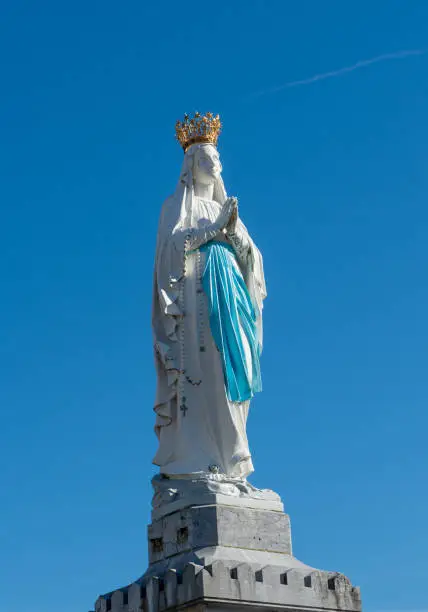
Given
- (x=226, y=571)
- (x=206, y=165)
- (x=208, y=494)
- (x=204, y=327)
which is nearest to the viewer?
(x=226, y=571)

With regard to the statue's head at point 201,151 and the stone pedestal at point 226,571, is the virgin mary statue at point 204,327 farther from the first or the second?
the stone pedestal at point 226,571

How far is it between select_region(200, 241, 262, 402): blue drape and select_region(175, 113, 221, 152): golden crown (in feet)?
6.15

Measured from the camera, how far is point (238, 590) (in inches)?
584

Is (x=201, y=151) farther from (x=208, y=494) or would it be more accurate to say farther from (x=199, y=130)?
(x=208, y=494)

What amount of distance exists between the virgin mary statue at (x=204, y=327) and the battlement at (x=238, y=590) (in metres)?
1.62

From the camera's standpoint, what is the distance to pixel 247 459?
16484 mm

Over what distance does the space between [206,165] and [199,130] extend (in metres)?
0.66

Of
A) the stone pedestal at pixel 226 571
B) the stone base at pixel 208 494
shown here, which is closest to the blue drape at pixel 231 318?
the stone base at pixel 208 494

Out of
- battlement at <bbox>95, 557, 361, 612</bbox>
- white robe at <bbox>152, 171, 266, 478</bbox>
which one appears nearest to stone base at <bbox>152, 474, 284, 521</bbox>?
white robe at <bbox>152, 171, 266, 478</bbox>

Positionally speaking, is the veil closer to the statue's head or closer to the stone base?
the statue's head

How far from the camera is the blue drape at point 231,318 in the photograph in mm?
16609

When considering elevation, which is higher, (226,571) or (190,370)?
(190,370)

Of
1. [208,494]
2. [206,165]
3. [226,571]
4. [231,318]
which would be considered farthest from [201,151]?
[226,571]

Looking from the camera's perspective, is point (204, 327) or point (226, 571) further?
point (204, 327)
